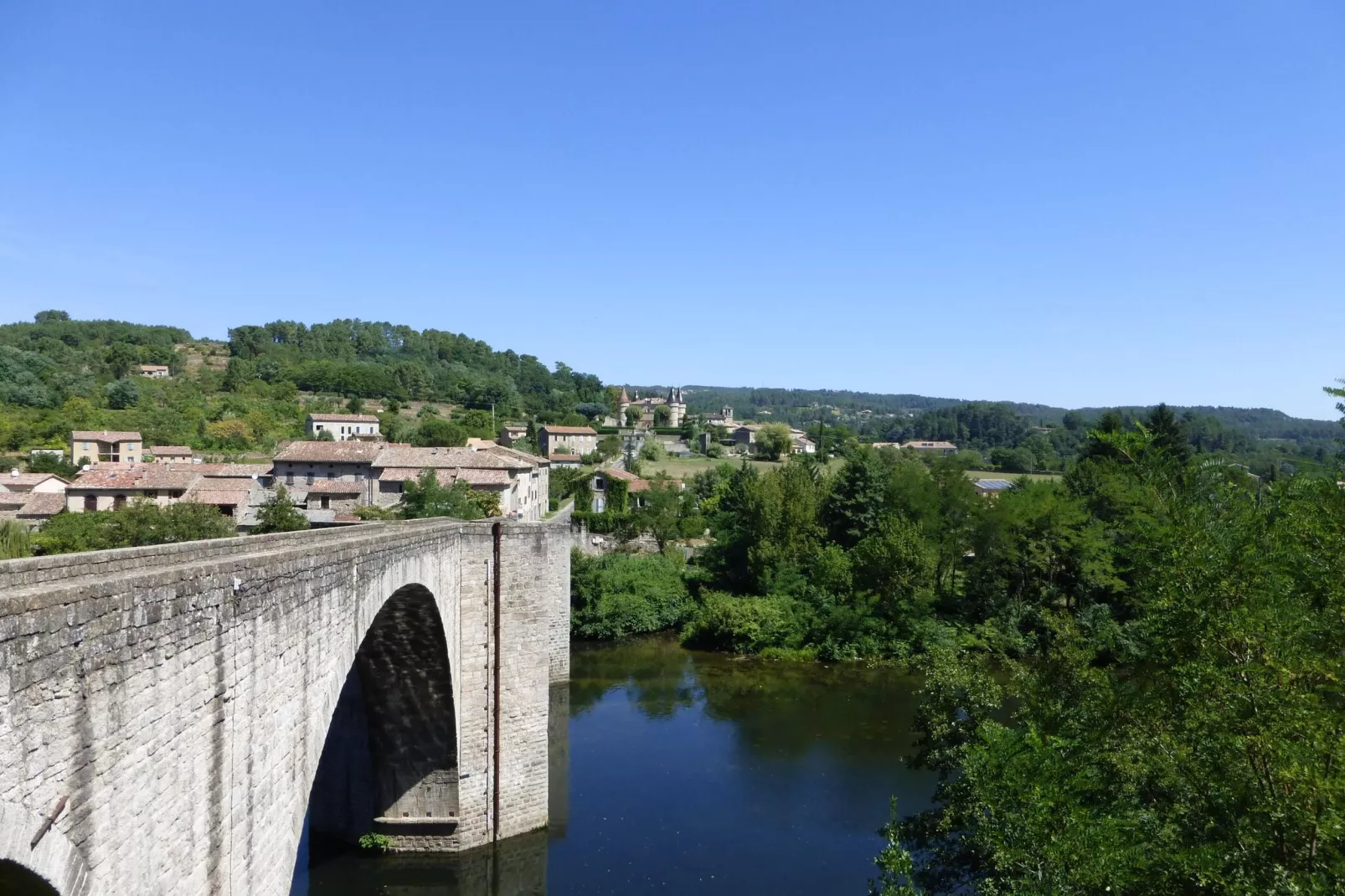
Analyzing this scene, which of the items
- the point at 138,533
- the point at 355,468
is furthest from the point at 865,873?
the point at 355,468

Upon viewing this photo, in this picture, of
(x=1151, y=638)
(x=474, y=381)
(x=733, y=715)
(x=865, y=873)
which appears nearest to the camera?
(x=1151, y=638)

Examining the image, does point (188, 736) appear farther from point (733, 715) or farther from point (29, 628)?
point (733, 715)

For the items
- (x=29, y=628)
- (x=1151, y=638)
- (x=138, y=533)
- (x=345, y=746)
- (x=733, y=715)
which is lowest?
(x=733, y=715)

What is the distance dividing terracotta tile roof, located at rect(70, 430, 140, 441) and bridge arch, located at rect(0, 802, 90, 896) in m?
63.9

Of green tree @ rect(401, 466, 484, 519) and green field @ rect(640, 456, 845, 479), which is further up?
green tree @ rect(401, 466, 484, 519)

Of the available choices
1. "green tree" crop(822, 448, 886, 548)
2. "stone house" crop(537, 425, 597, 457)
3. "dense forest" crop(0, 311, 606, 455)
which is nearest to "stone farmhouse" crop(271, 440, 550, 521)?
"green tree" crop(822, 448, 886, 548)

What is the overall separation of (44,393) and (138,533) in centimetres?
5580

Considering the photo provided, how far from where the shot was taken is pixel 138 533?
29.2m

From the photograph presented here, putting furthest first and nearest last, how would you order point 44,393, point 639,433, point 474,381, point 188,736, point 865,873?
point 474,381
point 639,433
point 44,393
point 865,873
point 188,736

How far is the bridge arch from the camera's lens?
13.9 feet

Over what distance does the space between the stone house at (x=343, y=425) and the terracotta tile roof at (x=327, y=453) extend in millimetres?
26515

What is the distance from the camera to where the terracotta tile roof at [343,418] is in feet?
238

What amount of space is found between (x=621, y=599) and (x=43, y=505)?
27008 millimetres

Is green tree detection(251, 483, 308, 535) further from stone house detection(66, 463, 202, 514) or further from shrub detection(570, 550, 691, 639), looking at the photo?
stone house detection(66, 463, 202, 514)
